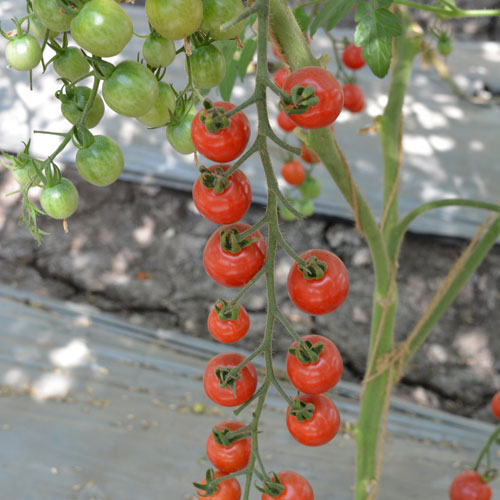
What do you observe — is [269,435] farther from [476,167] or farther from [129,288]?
[476,167]

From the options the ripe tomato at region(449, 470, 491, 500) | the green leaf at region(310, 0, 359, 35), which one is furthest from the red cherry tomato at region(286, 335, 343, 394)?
the ripe tomato at region(449, 470, 491, 500)

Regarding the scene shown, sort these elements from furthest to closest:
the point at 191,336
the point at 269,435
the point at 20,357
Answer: the point at 191,336
the point at 20,357
the point at 269,435

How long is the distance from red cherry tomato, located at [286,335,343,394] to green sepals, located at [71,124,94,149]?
214mm

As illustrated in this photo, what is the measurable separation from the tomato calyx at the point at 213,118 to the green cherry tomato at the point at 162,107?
0.08 meters

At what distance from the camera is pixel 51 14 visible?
343mm

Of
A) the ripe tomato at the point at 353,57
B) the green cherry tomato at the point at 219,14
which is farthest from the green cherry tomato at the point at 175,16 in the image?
the ripe tomato at the point at 353,57

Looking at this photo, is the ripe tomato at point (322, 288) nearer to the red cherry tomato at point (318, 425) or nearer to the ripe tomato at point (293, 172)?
the red cherry tomato at point (318, 425)

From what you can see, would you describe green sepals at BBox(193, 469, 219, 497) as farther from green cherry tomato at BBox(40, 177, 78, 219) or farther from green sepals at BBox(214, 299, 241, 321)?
green cherry tomato at BBox(40, 177, 78, 219)

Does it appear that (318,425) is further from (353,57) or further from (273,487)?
(353,57)

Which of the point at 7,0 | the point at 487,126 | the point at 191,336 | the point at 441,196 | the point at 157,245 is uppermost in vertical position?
the point at 7,0

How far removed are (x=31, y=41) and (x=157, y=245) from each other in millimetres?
2030

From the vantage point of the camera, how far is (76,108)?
41 centimetres

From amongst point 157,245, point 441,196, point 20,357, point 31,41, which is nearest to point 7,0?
point 157,245

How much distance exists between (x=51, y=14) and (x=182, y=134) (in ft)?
0.40
